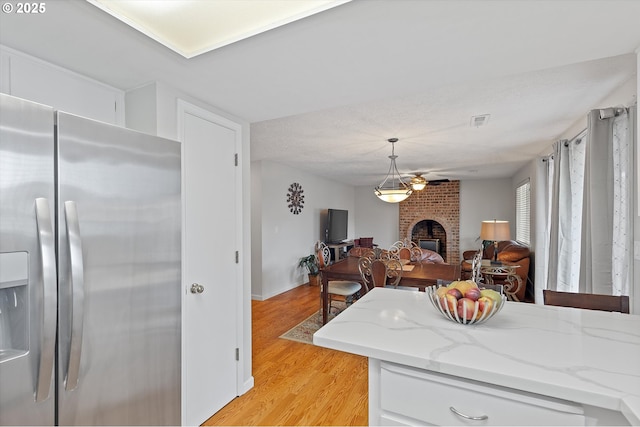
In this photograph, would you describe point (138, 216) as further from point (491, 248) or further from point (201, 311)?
point (491, 248)

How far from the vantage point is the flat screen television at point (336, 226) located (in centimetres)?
695

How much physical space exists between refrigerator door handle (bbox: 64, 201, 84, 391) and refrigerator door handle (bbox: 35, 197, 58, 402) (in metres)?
0.05

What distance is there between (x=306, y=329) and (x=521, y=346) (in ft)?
9.66

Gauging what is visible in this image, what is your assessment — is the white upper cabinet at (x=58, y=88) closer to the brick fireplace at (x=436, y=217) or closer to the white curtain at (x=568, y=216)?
the white curtain at (x=568, y=216)

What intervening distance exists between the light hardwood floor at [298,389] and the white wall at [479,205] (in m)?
5.95

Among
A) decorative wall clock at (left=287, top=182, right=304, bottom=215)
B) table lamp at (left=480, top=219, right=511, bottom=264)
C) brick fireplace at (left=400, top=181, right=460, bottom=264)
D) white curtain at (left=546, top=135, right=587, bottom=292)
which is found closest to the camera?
white curtain at (left=546, top=135, right=587, bottom=292)

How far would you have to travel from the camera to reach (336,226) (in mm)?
7258

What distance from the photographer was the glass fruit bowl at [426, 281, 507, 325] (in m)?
1.18

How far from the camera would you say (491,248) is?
19.1 ft

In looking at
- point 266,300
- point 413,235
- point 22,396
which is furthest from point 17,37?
point 413,235

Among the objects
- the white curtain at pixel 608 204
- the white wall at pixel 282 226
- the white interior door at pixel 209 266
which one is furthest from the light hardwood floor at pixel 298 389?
the white curtain at pixel 608 204

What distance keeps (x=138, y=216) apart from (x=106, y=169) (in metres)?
0.21

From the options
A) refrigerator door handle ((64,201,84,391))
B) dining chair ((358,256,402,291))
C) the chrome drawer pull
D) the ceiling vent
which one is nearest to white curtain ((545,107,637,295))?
the ceiling vent

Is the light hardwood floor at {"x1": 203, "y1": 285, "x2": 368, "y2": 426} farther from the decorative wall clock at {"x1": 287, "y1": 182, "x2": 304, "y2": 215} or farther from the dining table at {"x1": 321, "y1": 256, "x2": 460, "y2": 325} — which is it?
the decorative wall clock at {"x1": 287, "y1": 182, "x2": 304, "y2": 215}
